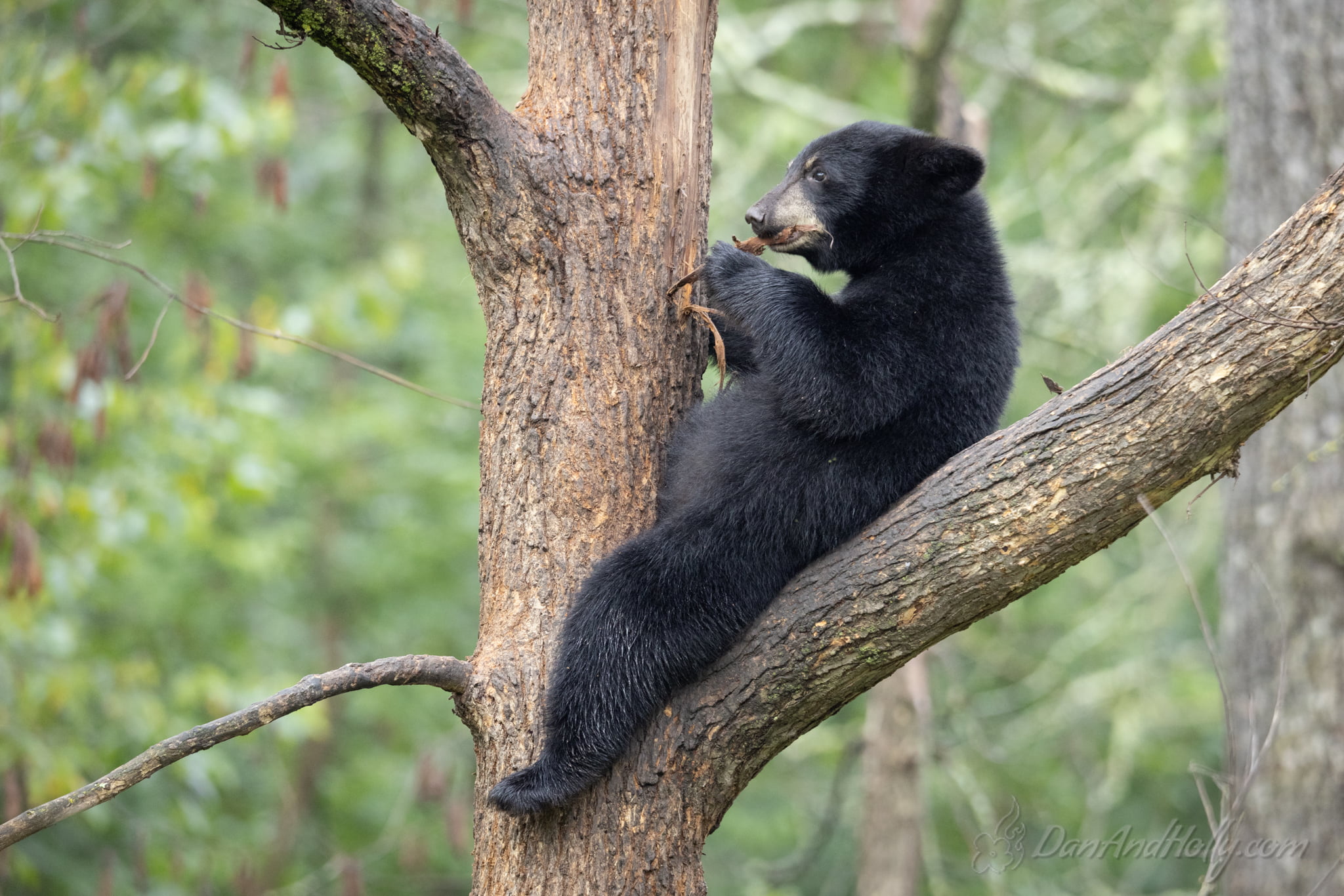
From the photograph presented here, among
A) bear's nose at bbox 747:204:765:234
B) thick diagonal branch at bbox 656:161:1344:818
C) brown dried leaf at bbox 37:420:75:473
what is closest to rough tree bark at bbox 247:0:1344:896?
thick diagonal branch at bbox 656:161:1344:818

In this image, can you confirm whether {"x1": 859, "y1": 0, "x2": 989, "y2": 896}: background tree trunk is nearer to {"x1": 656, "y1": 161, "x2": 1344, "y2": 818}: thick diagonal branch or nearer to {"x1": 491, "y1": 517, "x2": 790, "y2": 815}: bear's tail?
{"x1": 491, "y1": 517, "x2": 790, "y2": 815}: bear's tail

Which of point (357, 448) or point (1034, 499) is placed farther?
point (357, 448)

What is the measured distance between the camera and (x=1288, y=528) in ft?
16.1

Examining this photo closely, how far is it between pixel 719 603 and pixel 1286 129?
394 centimetres

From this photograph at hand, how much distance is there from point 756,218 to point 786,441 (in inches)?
34.9

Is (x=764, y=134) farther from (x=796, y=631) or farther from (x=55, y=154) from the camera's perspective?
(x=796, y=631)

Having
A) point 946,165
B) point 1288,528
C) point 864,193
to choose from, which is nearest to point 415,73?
point 864,193

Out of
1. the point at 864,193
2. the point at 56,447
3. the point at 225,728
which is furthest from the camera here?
the point at 56,447

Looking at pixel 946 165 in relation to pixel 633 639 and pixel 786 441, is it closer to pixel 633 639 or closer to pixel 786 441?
pixel 786 441

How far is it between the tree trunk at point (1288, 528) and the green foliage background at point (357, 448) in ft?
3.89

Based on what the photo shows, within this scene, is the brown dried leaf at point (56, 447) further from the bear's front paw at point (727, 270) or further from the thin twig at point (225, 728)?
the bear's front paw at point (727, 270)

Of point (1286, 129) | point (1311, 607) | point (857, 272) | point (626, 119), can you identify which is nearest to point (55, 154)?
point (626, 119)

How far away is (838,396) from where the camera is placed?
3.06 m

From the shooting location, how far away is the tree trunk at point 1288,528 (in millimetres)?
4660
